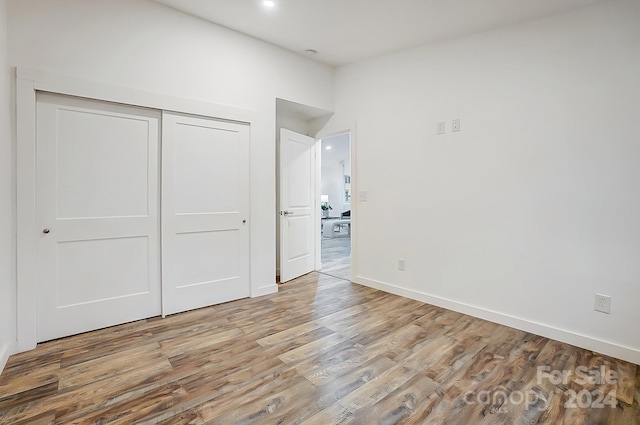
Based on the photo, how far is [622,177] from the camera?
7.34ft

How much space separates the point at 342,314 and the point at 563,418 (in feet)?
5.74

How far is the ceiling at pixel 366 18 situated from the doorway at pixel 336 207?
1.52 m

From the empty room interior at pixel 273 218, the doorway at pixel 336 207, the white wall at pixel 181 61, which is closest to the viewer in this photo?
the empty room interior at pixel 273 218

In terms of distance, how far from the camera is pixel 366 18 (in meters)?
2.88

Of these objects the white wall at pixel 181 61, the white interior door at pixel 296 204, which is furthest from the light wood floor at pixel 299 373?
the white interior door at pixel 296 204

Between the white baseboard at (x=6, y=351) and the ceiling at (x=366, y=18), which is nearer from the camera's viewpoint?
the white baseboard at (x=6, y=351)

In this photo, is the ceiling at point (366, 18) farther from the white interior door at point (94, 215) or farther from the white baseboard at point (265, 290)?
the white baseboard at point (265, 290)

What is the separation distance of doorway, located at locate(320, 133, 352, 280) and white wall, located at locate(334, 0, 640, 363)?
3.72 feet

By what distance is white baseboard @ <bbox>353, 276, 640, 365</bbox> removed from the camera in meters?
2.24

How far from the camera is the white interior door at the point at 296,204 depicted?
4129mm

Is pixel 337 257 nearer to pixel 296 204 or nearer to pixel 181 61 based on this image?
pixel 296 204

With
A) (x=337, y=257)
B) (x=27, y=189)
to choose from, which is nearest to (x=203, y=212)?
(x=27, y=189)

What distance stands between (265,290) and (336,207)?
9.30m

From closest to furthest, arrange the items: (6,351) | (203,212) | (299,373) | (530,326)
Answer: (299,373) < (6,351) < (530,326) < (203,212)
